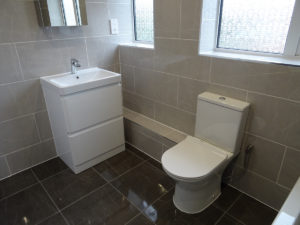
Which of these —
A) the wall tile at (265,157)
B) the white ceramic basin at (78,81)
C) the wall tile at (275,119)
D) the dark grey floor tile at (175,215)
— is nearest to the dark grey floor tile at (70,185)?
the dark grey floor tile at (175,215)

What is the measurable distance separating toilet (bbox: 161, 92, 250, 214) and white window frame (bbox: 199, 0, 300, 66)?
33 centimetres

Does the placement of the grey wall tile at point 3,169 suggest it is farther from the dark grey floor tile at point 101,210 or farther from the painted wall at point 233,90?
the painted wall at point 233,90

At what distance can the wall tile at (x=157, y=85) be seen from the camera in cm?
207

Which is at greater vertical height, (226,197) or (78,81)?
(78,81)

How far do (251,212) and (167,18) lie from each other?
5.64ft

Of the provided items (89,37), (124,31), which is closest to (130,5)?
(124,31)

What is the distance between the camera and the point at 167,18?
1880 mm

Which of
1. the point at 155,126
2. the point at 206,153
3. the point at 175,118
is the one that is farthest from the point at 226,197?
the point at 155,126

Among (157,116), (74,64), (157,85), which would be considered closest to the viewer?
(74,64)

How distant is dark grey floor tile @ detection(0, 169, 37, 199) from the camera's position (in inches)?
Result: 74.0

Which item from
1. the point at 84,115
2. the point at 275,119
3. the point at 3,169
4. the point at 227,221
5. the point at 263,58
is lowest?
the point at 227,221

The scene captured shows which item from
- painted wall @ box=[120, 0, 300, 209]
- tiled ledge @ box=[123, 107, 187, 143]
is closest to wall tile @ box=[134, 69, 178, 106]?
painted wall @ box=[120, 0, 300, 209]

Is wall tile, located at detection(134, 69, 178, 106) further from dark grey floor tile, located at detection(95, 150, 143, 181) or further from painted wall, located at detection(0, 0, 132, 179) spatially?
dark grey floor tile, located at detection(95, 150, 143, 181)

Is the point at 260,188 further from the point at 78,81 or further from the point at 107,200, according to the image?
the point at 78,81
